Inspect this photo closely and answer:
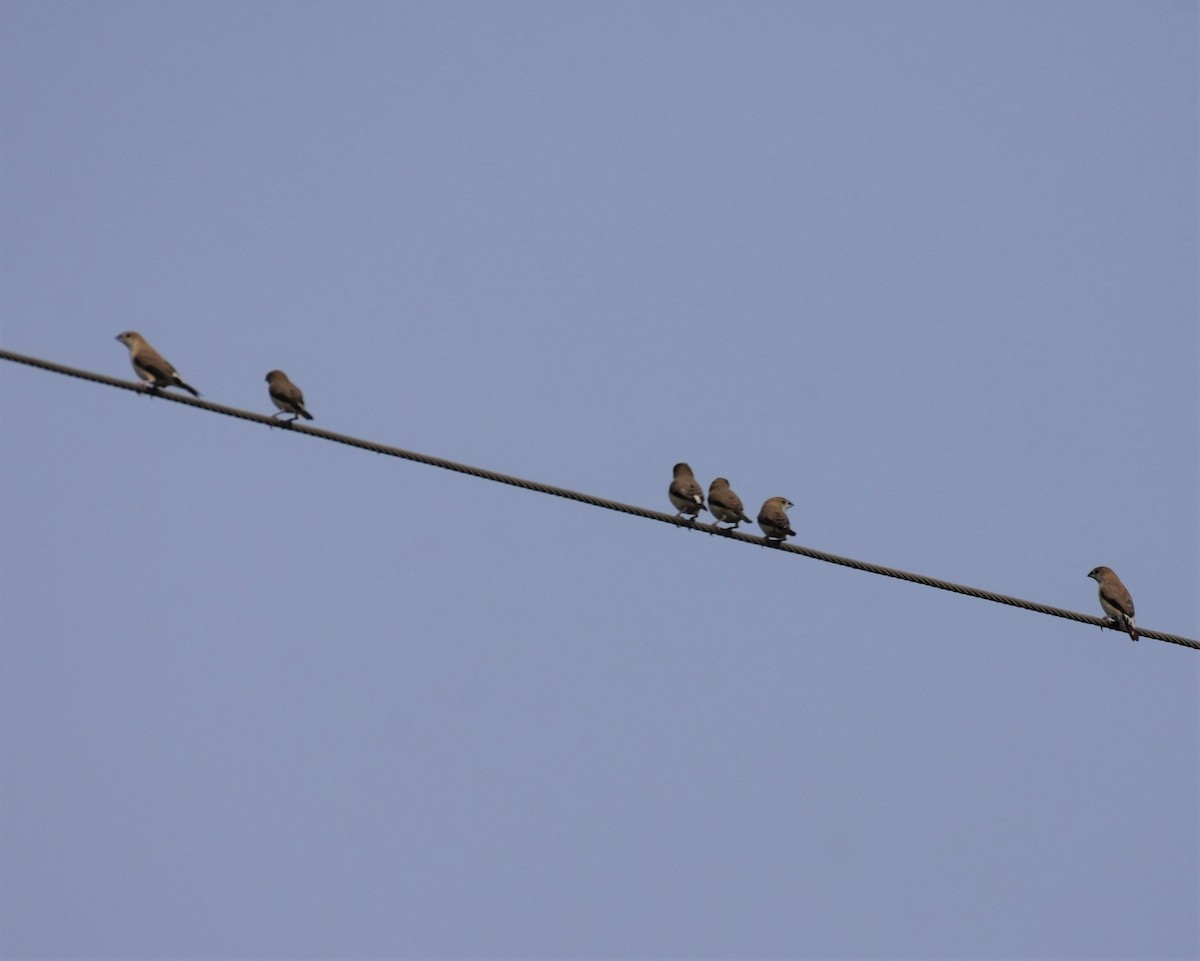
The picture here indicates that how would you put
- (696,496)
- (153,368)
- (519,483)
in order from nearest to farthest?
1. (519,483)
2. (153,368)
3. (696,496)

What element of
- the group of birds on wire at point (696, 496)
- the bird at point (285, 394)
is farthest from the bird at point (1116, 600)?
the bird at point (285, 394)

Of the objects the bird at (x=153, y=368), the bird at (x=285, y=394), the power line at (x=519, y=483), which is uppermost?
the bird at (x=285, y=394)

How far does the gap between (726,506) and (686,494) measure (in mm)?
435

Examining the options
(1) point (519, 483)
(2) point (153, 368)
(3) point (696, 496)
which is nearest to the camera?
(1) point (519, 483)

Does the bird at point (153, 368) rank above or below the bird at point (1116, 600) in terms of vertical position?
below

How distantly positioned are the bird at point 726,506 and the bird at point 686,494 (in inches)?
8.9

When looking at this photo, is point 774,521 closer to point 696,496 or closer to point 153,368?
point 696,496

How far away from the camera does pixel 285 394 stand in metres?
17.1

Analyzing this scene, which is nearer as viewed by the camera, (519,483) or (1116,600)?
(519,483)

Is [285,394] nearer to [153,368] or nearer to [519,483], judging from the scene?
[153,368]

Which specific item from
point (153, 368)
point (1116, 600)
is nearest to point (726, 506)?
point (1116, 600)

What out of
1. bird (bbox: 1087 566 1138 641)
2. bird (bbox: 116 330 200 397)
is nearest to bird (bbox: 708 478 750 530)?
bird (bbox: 1087 566 1138 641)

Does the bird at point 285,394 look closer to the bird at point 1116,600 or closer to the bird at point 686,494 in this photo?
the bird at point 686,494

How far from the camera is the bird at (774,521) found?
1644 centimetres
